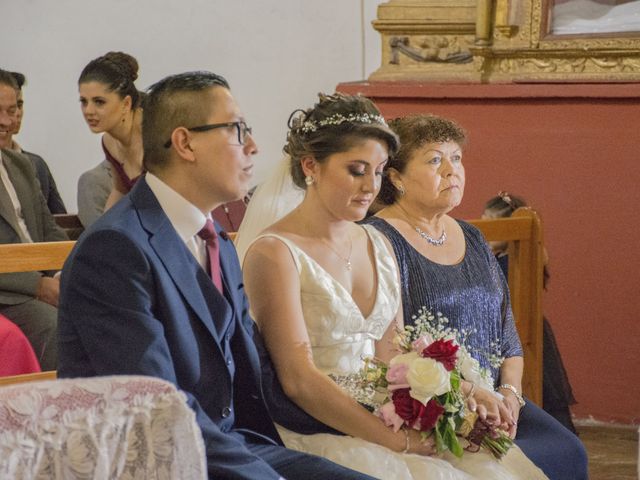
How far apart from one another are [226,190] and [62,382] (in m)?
0.88

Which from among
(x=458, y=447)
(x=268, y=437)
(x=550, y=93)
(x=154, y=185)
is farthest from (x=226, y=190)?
(x=550, y=93)

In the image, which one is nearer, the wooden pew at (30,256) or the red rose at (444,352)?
the red rose at (444,352)

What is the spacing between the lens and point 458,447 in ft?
9.23

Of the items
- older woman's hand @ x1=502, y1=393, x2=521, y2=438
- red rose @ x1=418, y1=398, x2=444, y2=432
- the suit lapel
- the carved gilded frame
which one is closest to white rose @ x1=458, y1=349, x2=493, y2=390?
older woman's hand @ x1=502, y1=393, x2=521, y2=438

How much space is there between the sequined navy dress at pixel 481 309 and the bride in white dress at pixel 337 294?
88 millimetres

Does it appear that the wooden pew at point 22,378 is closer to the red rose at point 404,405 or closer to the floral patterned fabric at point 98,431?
the red rose at point 404,405

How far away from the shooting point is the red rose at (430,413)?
2736 millimetres

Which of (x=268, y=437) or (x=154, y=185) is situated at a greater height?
(x=154, y=185)


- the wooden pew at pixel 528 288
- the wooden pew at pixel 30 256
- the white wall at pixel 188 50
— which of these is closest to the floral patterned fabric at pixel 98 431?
the wooden pew at pixel 30 256

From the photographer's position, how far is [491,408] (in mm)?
2992

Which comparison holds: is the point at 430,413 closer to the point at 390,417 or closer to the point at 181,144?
the point at 390,417

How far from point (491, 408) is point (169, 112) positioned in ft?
3.70

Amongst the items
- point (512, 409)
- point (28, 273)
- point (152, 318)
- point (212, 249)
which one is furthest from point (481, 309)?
point (28, 273)

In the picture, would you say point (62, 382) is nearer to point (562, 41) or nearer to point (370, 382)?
point (370, 382)
